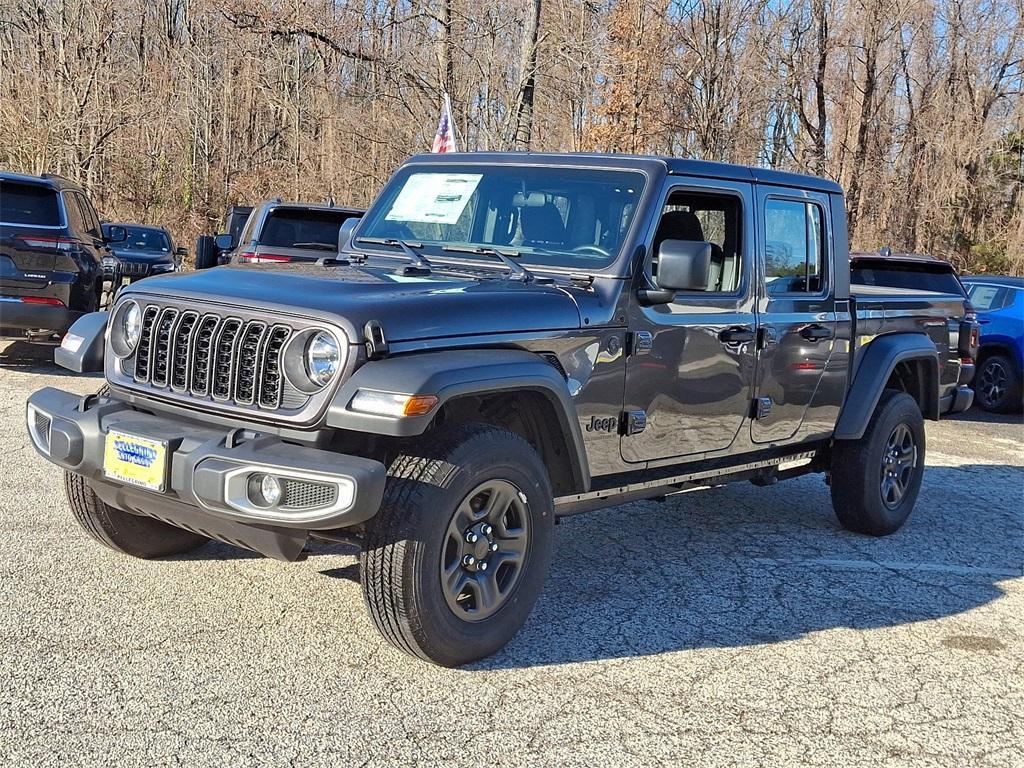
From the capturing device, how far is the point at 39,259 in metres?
10.6

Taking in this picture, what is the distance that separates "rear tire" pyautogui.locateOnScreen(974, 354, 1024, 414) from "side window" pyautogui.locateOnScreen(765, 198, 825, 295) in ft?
27.5

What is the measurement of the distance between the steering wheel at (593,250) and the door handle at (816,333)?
4.78 ft

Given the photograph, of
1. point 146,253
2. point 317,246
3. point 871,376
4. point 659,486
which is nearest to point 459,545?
point 659,486

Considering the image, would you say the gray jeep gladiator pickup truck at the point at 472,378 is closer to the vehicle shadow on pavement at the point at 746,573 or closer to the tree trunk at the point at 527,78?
the vehicle shadow on pavement at the point at 746,573

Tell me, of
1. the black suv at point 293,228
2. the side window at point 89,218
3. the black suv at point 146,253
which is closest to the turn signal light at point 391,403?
the black suv at point 293,228

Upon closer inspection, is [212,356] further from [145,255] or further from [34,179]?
[145,255]

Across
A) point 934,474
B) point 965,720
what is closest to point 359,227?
point 965,720

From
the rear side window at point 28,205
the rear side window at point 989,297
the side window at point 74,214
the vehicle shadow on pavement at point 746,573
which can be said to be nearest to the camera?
the vehicle shadow on pavement at point 746,573

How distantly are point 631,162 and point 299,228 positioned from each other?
7101 millimetres

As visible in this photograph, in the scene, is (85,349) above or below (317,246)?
below

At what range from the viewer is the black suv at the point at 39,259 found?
34.4 feet

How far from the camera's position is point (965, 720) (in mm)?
4012

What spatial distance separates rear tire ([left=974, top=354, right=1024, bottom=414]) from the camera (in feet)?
43.5

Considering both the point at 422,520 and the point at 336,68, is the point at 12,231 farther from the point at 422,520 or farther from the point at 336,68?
the point at 336,68
